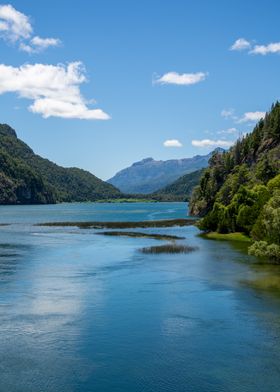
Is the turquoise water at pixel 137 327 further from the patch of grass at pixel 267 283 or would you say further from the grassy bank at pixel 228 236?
the grassy bank at pixel 228 236

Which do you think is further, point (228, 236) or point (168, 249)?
point (228, 236)

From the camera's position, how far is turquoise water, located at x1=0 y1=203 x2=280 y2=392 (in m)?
38.8

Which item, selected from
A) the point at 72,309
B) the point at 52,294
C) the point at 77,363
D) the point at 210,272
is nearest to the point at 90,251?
the point at 210,272

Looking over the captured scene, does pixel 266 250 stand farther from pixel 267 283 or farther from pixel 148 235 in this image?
pixel 148 235

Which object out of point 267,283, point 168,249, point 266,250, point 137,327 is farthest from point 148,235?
point 137,327

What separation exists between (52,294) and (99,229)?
370 feet

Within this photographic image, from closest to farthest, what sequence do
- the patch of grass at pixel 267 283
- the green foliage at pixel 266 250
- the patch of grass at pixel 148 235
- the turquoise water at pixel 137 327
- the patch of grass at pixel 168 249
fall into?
the turquoise water at pixel 137 327 → the patch of grass at pixel 267 283 → the green foliage at pixel 266 250 → the patch of grass at pixel 168 249 → the patch of grass at pixel 148 235

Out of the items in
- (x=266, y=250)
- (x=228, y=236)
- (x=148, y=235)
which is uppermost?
(x=266, y=250)

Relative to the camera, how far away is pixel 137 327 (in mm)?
52125

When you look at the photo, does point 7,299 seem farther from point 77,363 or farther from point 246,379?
point 246,379

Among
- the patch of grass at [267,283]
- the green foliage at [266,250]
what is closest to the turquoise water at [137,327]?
the patch of grass at [267,283]

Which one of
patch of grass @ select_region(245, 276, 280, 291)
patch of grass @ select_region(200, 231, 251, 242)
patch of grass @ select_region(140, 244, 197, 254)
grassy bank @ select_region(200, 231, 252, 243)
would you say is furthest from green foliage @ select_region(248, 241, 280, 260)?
patch of grass @ select_region(200, 231, 251, 242)

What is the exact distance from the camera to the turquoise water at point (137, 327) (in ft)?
127

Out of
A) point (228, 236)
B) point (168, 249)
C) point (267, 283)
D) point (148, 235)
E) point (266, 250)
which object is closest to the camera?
point (267, 283)
